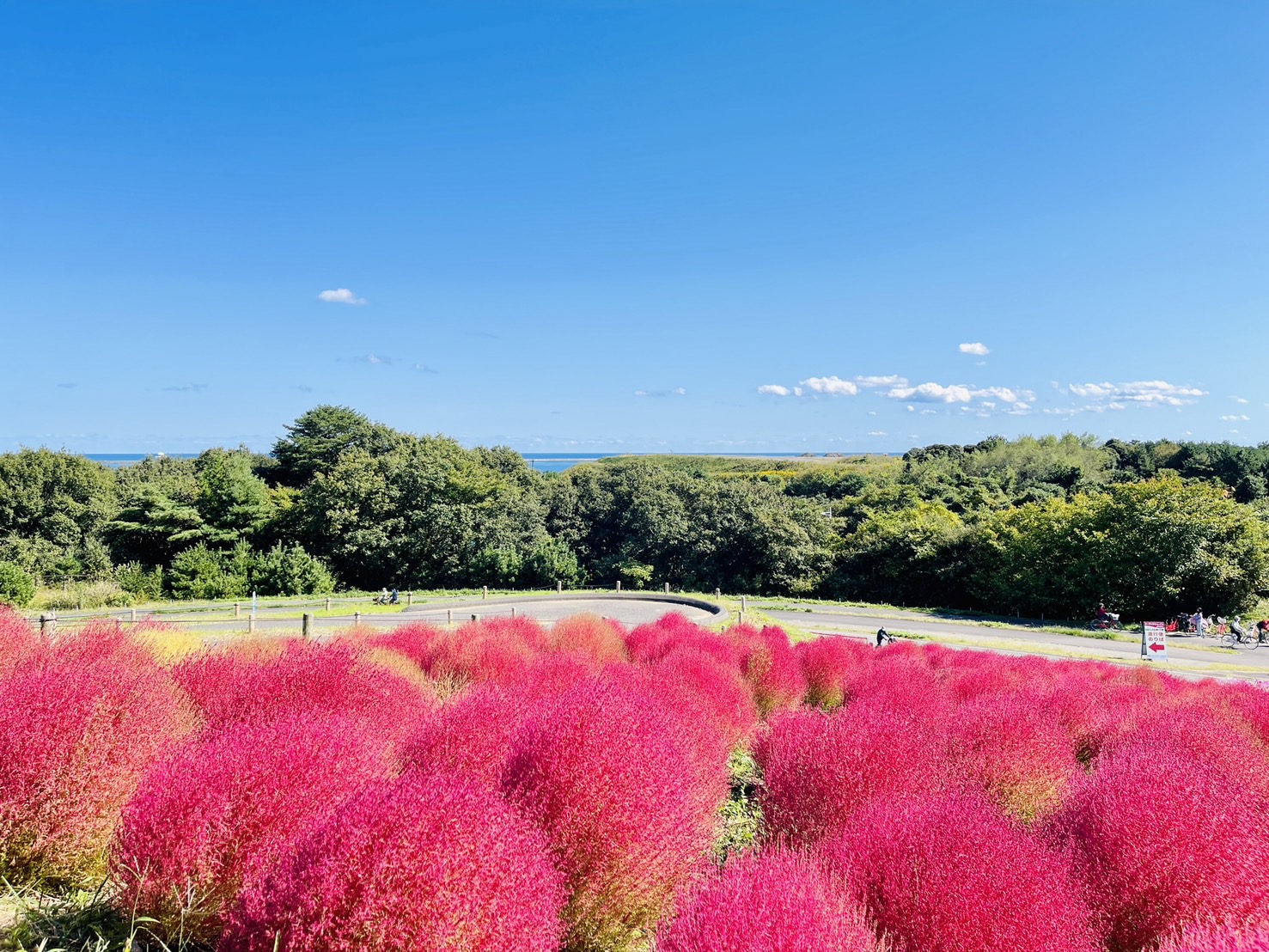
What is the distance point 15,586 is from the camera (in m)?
25.8

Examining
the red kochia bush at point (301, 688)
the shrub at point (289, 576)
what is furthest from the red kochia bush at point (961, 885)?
the shrub at point (289, 576)

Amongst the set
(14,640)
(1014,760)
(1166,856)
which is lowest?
(1014,760)

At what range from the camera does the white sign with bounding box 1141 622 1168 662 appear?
2200 centimetres

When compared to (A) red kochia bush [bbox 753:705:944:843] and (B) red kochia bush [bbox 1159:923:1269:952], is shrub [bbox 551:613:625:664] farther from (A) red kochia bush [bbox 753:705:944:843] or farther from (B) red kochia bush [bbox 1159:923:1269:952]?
(B) red kochia bush [bbox 1159:923:1269:952]

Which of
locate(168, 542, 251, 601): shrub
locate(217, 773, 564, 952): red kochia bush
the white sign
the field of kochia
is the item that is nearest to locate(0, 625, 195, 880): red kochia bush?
the field of kochia

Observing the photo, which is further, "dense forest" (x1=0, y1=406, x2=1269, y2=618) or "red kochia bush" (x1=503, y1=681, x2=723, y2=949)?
"dense forest" (x1=0, y1=406, x2=1269, y2=618)

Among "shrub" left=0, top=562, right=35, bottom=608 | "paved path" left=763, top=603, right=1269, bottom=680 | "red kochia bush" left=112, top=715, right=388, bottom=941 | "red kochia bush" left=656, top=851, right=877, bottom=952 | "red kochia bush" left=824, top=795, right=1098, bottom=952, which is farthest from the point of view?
"shrub" left=0, top=562, right=35, bottom=608

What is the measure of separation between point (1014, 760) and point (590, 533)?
48.5m

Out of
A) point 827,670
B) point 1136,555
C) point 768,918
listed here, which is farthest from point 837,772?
point 1136,555

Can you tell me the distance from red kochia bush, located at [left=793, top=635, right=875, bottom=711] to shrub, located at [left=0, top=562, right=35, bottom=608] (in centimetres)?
2886

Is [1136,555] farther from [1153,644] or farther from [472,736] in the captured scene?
[472,736]

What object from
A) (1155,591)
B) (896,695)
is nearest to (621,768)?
(896,695)

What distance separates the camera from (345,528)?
39094 millimetres

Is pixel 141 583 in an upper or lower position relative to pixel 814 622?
upper
